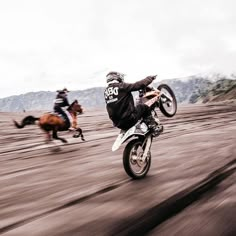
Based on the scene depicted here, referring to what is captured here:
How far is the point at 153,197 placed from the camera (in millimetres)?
5461

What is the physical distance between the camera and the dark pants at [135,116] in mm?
6699

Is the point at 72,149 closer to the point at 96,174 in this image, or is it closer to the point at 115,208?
the point at 96,174

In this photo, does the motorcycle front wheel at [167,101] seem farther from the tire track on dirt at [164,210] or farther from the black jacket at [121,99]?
the tire track on dirt at [164,210]

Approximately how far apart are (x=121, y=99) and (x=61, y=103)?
23.6ft

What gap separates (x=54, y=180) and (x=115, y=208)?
2518mm

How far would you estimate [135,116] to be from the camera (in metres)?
6.79

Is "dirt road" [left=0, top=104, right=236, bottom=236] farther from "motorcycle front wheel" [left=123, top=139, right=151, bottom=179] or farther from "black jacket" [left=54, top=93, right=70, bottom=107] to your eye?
"black jacket" [left=54, top=93, right=70, bottom=107]

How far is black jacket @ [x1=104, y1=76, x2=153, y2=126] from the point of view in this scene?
6629 mm

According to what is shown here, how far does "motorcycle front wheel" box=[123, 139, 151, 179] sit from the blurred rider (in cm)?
692

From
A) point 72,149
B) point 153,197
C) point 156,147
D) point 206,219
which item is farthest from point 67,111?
point 206,219

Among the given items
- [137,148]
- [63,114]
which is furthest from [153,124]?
[63,114]

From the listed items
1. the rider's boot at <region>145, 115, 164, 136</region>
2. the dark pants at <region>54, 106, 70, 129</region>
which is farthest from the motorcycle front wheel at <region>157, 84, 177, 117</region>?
the dark pants at <region>54, 106, 70, 129</region>

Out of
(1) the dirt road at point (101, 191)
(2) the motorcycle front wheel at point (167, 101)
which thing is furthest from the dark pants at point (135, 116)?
(2) the motorcycle front wheel at point (167, 101)

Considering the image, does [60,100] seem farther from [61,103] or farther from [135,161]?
[135,161]
